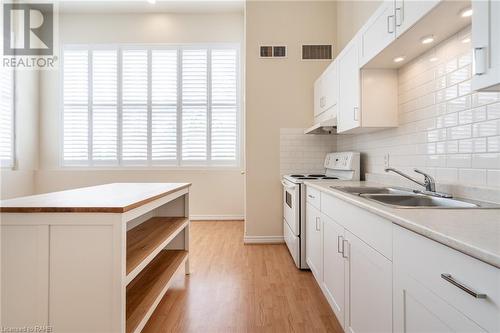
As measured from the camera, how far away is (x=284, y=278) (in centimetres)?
256

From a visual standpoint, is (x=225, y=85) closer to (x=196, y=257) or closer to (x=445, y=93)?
(x=196, y=257)

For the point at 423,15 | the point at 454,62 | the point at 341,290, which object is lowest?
the point at 341,290

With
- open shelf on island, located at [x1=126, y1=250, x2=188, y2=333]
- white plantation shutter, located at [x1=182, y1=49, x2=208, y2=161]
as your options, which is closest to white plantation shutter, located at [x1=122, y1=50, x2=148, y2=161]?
white plantation shutter, located at [x1=182, y1=49, x2=208, y2=161]

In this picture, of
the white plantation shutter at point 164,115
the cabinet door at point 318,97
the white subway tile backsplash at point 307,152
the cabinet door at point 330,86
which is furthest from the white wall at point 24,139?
the cabinet door at point 330,86

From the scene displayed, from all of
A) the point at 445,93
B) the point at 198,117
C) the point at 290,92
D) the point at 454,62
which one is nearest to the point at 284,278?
the point at 445,93

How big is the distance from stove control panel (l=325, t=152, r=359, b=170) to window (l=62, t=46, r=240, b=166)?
2235mm

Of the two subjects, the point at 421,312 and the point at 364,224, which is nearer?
the point at 421,312

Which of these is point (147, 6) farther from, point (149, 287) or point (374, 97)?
point (149, 287)

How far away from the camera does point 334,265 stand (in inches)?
71.7

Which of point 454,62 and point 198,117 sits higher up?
point 198,117

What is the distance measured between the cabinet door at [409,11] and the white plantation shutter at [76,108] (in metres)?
5.49

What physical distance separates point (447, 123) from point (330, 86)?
1.47 meters

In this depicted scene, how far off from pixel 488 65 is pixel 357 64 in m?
1.32

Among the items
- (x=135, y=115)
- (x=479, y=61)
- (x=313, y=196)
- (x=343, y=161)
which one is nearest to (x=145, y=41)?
(x=135, y=115)
